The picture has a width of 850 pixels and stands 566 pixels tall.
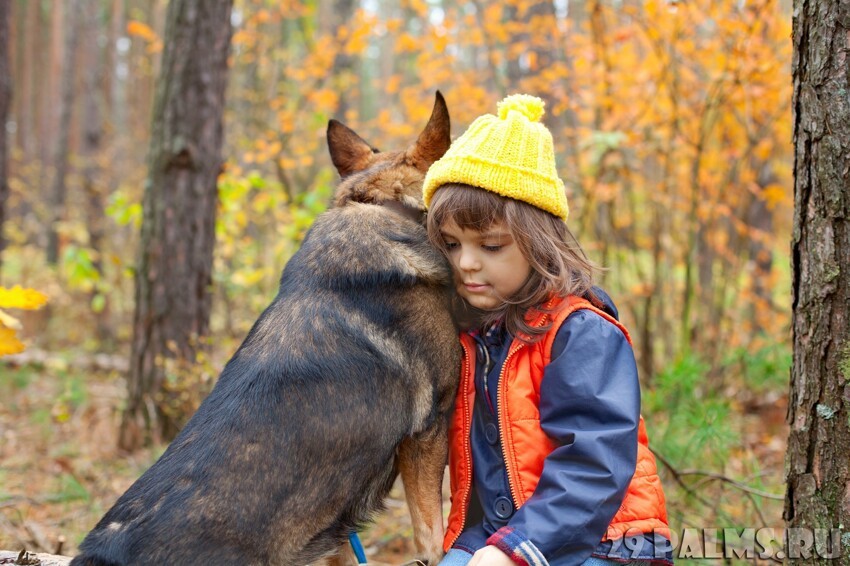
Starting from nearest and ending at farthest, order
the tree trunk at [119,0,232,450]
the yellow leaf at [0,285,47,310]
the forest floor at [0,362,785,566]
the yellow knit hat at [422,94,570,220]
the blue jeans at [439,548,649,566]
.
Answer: the blue jeans at [439,548,649,566], the yellow knit hat at [422,94,570,220], the yellow leaf at [0,285,47,310], the forest floor at [0,362,785,566], the tree trunk at [119,0,232,450]

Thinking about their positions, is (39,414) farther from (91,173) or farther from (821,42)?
A: (821,42)

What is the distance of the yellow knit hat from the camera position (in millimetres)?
2324

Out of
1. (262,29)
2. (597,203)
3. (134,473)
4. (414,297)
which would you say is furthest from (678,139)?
(262,29)

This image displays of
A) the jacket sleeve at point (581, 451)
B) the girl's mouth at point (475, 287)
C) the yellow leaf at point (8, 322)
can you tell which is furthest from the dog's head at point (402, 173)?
the yellow leaf at point (8, 322)

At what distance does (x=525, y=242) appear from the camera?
2.34 metres

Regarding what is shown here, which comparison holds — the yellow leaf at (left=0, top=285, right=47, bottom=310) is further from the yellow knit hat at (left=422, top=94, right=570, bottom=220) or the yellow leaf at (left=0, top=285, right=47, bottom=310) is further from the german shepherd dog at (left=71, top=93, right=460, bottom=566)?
the yellow knit hat at (left=422, top=94, right=570, bottom=220)

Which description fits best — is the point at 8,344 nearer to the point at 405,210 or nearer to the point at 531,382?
the point at 405,210

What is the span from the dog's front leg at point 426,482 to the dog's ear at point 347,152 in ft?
4.10

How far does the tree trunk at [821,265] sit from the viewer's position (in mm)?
2211

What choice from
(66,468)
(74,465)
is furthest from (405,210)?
(74,465)

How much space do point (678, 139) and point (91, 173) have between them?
9.53 metres

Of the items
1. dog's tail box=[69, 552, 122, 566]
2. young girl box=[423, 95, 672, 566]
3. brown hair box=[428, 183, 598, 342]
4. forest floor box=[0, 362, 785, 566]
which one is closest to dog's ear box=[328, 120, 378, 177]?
young girl box=[423, 95, 672, 566]

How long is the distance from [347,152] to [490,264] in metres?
1.04

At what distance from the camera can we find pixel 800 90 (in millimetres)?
2352
